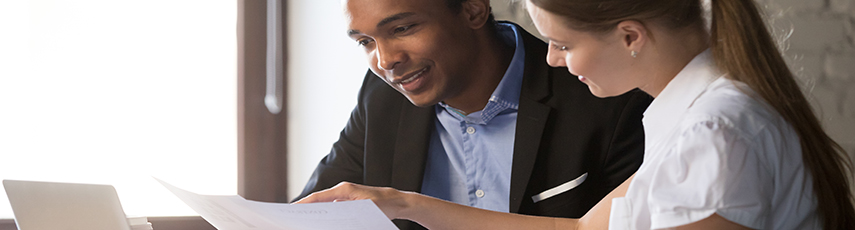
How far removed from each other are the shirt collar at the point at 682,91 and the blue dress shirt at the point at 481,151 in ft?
1.63

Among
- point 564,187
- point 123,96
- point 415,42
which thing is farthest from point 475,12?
point 123,96

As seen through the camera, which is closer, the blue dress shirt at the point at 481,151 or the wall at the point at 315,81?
the blue dress shirt at the point at 481,151

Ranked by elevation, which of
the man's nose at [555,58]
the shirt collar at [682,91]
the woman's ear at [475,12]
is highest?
the woman's ear at [475,12]

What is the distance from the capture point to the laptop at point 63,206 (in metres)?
0.74

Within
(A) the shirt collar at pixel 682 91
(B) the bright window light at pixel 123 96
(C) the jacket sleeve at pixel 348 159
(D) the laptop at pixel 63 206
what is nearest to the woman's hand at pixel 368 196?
(D) the laptop at pixel 63 206

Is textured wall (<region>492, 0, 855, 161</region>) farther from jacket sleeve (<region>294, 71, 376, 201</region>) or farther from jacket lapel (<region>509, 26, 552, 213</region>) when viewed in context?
jacket sleeve (<region>294, 71, 376, 201</region>)

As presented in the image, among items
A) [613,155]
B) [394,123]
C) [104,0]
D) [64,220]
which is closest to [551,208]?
[613,155]

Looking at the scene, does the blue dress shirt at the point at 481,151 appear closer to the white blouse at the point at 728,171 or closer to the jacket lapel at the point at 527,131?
the jacket lapel at the point at 527,131

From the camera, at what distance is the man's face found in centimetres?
108

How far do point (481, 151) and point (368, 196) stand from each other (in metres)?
0.41

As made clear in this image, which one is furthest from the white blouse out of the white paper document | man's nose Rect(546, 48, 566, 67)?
the white paper document

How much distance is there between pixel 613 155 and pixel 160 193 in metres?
1.15

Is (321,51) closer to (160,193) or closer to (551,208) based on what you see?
(160,193)

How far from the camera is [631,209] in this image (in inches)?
24.9
